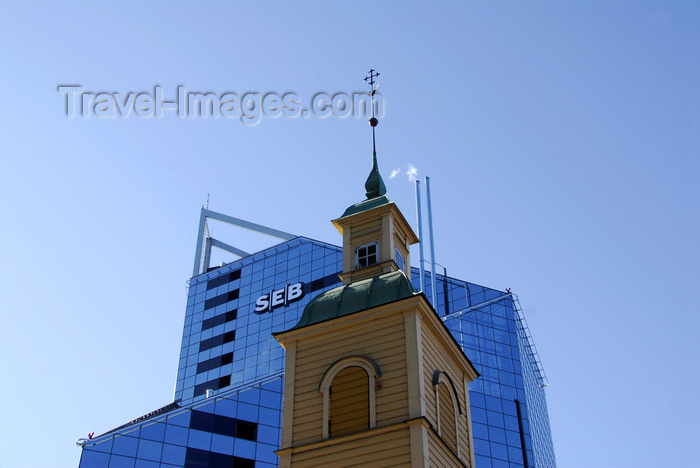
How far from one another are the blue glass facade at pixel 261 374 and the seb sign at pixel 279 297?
9.6 inches

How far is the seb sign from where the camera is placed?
79.8 meters

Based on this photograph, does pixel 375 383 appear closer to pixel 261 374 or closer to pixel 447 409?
pixel 447 409

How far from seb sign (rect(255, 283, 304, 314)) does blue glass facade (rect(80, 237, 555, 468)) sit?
0.24 metres

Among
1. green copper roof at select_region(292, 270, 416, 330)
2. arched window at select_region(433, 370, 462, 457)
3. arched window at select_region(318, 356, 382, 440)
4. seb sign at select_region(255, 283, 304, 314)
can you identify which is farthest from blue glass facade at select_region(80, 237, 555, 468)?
arched window at select_region(433, 370, 462, 457)

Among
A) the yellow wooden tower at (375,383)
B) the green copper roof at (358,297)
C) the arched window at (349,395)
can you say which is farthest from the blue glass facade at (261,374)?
the arched window at (349,395)

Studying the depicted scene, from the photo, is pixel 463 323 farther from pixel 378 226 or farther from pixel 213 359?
pixel 378 226

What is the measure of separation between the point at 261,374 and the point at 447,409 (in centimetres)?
6180

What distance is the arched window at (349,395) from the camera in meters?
15.9

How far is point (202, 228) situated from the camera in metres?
89.3

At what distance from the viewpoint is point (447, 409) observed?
1717cm

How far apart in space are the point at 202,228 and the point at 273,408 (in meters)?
38.7

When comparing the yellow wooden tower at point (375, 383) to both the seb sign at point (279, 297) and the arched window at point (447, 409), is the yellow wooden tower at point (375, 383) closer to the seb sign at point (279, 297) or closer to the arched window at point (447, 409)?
the arched window at point (447, 409)

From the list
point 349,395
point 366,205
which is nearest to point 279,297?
point 366,205

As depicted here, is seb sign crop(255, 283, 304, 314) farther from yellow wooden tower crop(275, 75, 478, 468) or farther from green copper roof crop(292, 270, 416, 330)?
green copper roof crop(292, 270, 416, 330)
